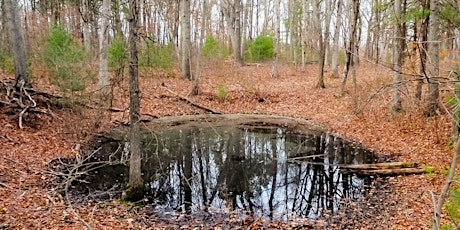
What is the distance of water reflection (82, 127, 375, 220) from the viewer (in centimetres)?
784

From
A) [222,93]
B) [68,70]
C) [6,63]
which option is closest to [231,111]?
[222,93]

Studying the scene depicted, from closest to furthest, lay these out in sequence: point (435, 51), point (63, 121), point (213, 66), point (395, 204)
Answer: point (395, 204) → point (435, 51) → point (63, 121) → point (213, 66)

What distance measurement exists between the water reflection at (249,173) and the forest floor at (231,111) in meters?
0.76

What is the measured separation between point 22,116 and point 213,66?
14802mm

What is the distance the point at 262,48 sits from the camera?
94.3ft

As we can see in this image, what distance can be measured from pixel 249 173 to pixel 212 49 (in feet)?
49.7

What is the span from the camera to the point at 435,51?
34.6 feet

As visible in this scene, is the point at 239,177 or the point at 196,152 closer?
the point at 239,177

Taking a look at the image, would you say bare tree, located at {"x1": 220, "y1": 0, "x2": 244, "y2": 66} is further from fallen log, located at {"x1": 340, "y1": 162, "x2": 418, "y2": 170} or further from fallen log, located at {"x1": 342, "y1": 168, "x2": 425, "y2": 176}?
fallen log, located at {"x1": 342, "y1": 168, "x2": 425, "y2": 176}

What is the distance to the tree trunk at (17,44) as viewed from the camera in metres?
11.7

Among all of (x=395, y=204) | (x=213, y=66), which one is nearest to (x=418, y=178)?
(x=395, y=204)

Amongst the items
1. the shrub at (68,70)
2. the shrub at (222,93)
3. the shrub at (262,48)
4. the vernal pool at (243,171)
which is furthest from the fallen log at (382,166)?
the shrub at (262,48)

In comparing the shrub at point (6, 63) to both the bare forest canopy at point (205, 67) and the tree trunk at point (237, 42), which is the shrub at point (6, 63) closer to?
the bare forest canopy at point (205, 67)

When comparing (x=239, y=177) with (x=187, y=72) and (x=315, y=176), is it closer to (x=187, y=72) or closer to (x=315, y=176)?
(x=315, y=176)
